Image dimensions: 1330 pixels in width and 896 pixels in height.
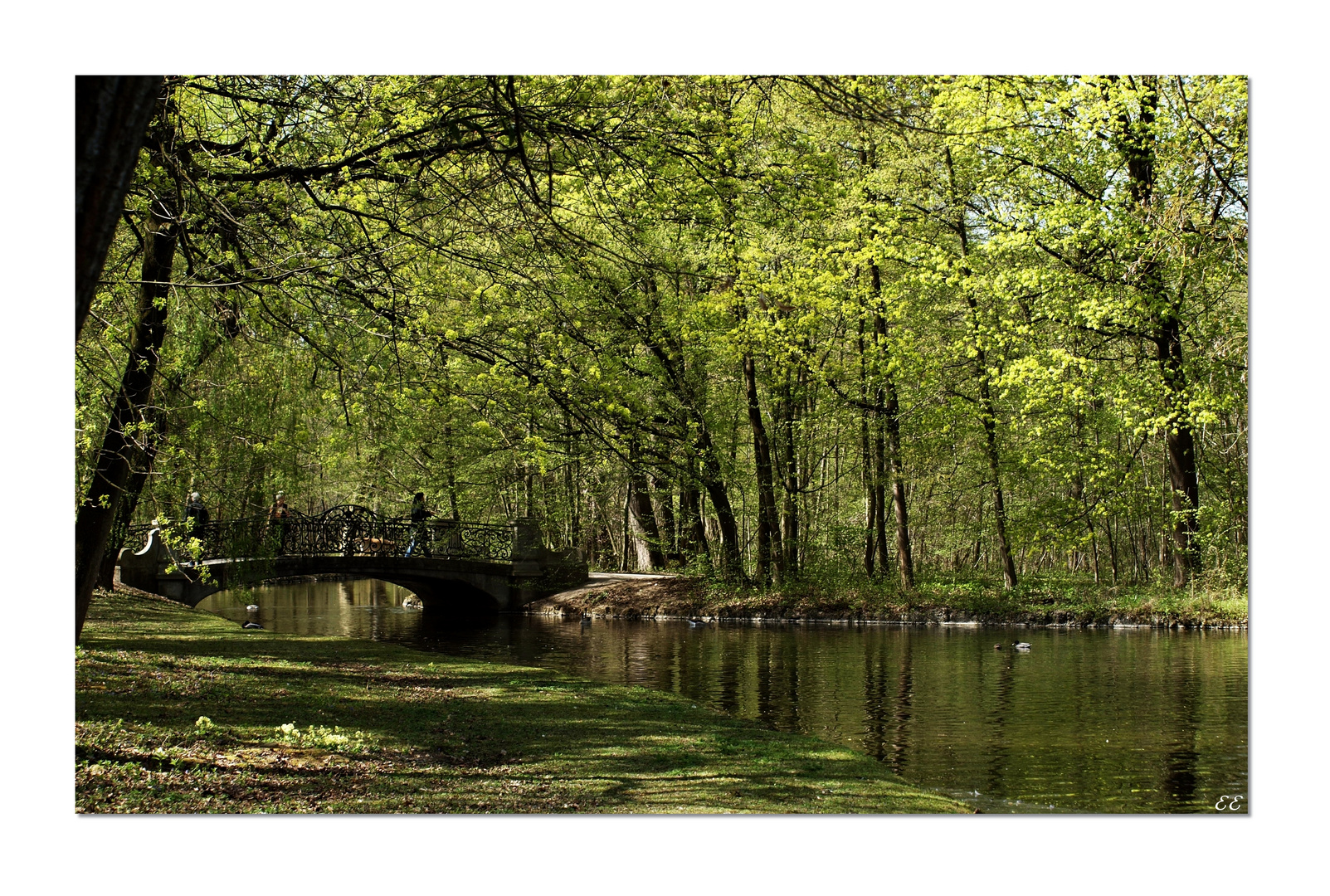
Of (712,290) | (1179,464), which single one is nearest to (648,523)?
(712,290)

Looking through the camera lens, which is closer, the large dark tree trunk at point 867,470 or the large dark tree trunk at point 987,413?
the large dark tree trunk at point 987,413

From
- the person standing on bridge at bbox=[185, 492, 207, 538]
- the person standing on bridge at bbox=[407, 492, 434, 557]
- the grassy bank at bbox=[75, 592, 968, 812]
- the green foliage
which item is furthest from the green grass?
the person standing on bridge at bbox=[185, 492, 207, 538]

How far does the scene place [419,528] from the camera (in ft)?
57.7

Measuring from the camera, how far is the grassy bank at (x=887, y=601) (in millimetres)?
13969

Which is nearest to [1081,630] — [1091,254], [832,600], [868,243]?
[832,600]

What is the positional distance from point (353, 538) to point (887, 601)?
28.6 feet

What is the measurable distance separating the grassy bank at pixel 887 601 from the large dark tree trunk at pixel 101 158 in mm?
12295

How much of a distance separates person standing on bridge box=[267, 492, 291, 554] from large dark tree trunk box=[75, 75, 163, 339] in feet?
36.3

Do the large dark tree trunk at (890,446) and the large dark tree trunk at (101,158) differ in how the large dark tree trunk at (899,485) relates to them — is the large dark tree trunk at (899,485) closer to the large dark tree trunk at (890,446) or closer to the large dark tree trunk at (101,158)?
the large dark tree trunk at (890,446)

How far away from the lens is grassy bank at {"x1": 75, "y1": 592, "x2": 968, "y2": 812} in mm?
5012

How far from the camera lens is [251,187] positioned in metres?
5.81

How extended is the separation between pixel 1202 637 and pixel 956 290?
667 cm

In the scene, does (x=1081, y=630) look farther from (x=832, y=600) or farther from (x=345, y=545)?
(x=345, y=545)

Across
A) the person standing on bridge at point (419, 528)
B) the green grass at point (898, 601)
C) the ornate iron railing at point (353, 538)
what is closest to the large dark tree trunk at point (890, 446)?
the green grass at point (898, 601)
